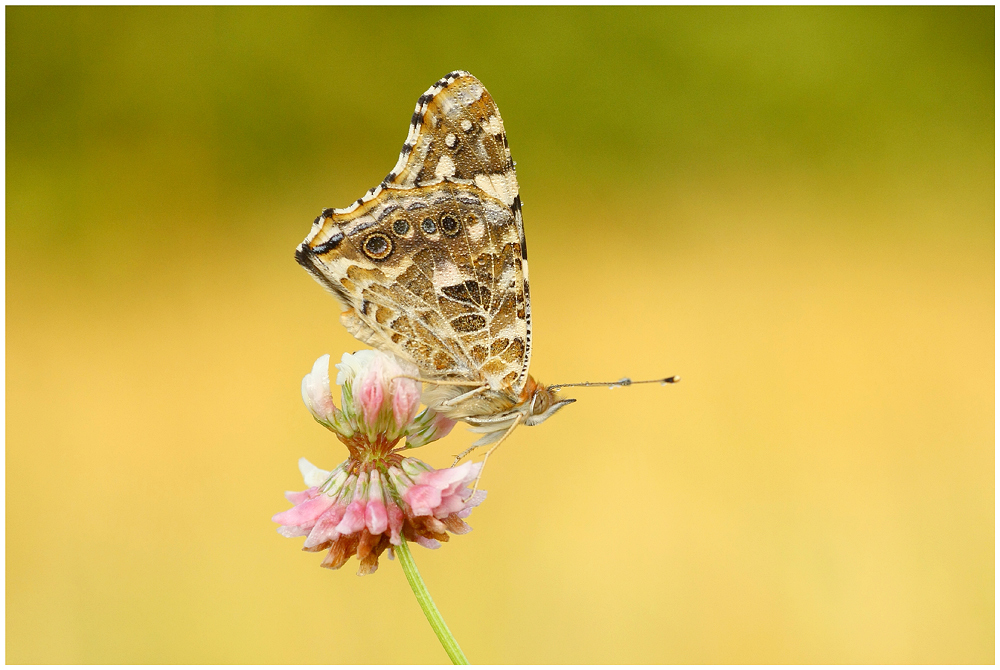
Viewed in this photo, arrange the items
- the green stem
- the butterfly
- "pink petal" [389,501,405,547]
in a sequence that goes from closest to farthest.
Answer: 1. the green stem
2. "pink petal" [389,501,405,547]
3. the butterfly

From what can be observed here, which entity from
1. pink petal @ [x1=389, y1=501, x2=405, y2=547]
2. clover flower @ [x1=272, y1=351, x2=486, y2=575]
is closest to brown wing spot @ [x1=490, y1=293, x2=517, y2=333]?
clover flower @ [x1=272, y1=351, x2=486, y2=575]

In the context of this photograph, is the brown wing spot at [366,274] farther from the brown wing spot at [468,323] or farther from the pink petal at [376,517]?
the pink petal at [376,517]

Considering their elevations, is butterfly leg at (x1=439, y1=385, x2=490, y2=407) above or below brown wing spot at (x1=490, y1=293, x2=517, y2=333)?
below

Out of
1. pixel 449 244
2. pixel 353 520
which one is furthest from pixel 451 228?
pixel 353 520

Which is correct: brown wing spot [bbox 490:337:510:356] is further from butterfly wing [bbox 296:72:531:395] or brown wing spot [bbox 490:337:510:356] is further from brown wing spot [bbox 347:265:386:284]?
brown wing spot [bbox 347:265:386:284]

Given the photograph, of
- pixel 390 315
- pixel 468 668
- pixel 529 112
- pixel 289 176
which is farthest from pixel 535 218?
pixel 468 668

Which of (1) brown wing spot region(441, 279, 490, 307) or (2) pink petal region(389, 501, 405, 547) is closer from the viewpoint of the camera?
(2) pink petal region(389, 501, 405, 547)

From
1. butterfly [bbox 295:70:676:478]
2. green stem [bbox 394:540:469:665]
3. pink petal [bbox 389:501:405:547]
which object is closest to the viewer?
green stem [bbox 394:540:469:665]
